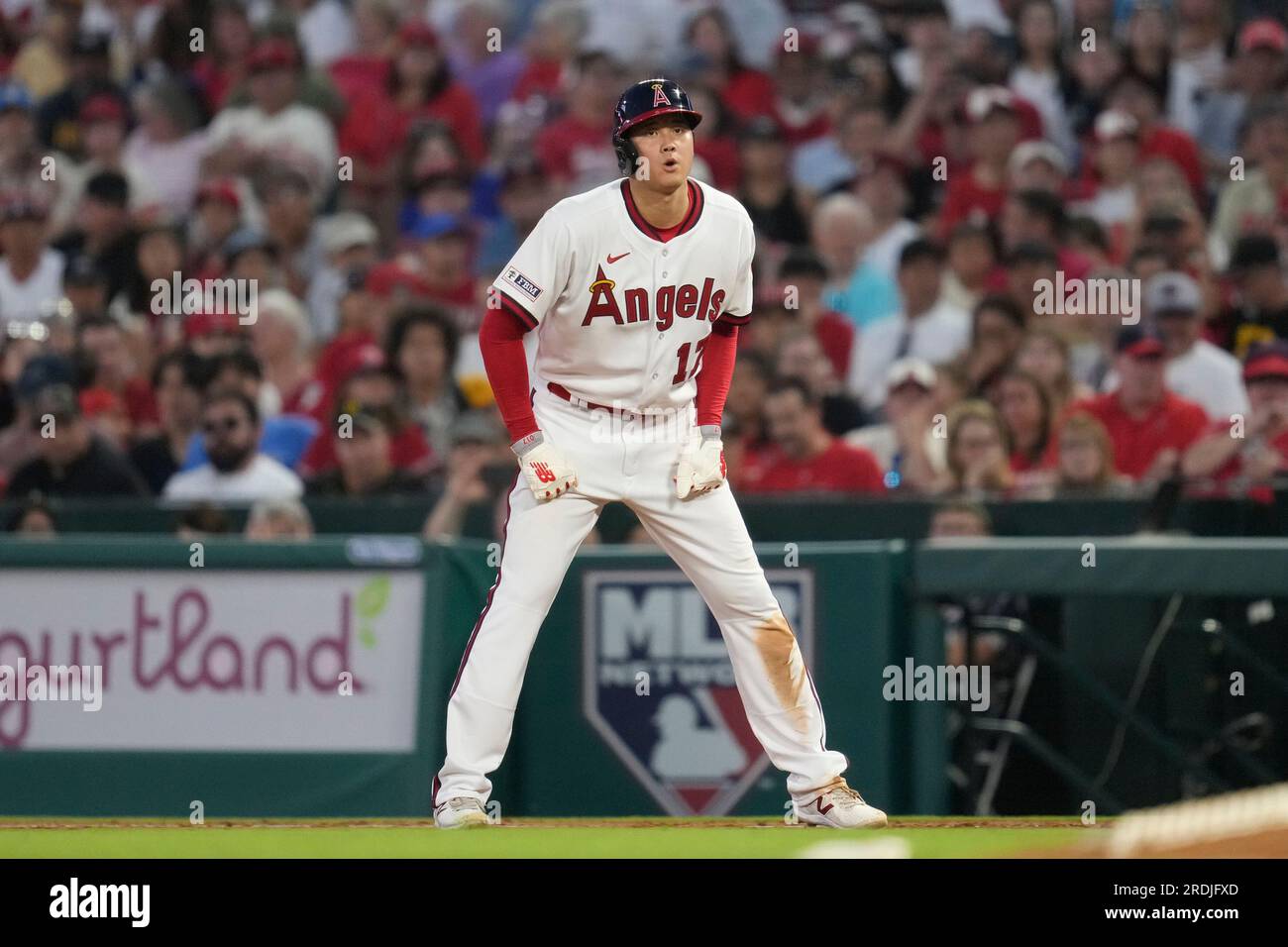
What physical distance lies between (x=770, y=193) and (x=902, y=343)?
1758 mm

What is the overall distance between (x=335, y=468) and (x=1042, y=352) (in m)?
3.37

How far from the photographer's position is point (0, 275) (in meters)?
11.8

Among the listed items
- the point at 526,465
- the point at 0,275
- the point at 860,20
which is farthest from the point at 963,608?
the point at 0,275

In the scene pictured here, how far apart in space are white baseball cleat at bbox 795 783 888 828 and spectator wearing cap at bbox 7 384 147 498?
16.4 feet

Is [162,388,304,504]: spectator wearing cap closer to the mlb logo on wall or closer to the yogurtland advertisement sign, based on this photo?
the yogurtland advertisement sign

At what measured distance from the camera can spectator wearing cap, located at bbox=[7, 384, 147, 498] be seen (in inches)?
375

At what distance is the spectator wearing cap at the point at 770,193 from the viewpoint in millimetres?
11328

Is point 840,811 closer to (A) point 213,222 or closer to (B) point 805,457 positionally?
(B) point 805,457

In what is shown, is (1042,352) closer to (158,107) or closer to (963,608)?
(963,608)

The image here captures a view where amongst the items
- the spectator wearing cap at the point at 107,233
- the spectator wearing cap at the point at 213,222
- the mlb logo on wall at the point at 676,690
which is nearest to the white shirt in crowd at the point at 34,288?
the spectator wearing cap at the point at 107,233

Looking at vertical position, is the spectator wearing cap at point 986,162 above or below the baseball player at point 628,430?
above

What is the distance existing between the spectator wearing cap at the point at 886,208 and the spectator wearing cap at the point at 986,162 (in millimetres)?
258

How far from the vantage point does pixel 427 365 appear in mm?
9992

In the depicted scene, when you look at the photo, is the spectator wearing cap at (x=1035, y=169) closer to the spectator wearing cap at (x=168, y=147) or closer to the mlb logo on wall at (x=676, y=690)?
the mlb logo on wall at (x=676, y=690)
